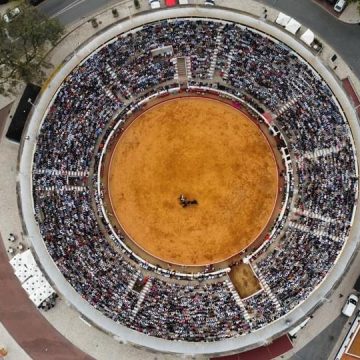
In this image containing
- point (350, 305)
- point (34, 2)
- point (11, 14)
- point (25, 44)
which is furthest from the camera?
point (34, 2)

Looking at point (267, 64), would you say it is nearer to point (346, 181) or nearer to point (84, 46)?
point (346, 181)

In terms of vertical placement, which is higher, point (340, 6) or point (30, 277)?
point (340, 6)

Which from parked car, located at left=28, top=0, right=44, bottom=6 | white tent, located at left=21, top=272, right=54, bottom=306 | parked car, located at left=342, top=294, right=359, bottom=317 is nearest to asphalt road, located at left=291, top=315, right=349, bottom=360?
parked car, located at left=342, top=294, right=359, bottom=317

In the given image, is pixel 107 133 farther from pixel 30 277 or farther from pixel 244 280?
pixel 244 280

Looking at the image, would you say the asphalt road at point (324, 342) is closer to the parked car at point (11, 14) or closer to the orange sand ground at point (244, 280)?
the orange sand ground at point (244, 280)

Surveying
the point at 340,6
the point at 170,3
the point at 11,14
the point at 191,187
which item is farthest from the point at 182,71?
the point at 11,14

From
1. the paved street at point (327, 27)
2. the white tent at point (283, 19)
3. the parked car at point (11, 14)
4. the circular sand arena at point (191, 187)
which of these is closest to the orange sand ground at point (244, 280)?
the circular sand arena at point (191, 187)

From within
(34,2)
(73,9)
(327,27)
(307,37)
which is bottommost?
(307,37)
